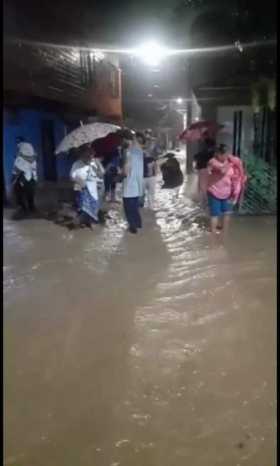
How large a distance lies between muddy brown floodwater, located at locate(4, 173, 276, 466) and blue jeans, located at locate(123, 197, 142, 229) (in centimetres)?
103

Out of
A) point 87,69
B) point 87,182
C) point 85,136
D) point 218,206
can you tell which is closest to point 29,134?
point 87,69

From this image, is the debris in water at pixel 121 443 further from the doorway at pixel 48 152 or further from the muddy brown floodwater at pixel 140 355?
the doorway at pixel 48 152

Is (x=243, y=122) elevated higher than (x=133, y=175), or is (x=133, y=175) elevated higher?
(x=243, y=122)

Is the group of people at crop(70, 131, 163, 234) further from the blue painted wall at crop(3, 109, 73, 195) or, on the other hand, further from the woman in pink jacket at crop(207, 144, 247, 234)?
the blue painted wall at crop(3, 109, 73, 195)

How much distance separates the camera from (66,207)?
10867mm

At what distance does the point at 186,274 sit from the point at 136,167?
2501mm

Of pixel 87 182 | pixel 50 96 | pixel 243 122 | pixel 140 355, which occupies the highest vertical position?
pixel 50 96

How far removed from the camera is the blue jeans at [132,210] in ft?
26.8

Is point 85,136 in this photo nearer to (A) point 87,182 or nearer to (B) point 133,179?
(A) point 87,182

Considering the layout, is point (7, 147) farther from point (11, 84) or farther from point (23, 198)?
point (23, 198)

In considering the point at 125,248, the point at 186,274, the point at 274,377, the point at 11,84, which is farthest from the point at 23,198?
the point at 274,377

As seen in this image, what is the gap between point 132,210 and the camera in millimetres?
Answer: 8328

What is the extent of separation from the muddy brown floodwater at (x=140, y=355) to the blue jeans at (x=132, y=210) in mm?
1026

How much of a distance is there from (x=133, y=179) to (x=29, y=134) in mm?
7322
